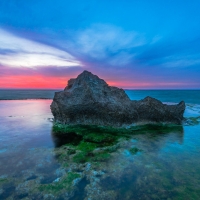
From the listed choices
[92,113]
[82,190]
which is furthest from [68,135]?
[82,190]

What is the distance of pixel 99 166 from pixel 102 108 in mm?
8143

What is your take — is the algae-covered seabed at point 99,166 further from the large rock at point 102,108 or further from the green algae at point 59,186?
the large rock at point 102,108

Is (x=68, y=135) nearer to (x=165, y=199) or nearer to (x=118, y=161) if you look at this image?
(x=118, y=161)

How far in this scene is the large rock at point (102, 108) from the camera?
15.1 metres

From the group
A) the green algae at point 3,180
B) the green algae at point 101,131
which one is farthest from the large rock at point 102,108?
the green algae at point 3,180

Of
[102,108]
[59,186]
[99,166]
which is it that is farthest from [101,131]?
[59,186]

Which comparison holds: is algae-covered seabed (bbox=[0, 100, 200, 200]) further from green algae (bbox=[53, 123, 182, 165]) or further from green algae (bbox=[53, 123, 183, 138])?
green algae (bbox=[53, 123, 183, 138])

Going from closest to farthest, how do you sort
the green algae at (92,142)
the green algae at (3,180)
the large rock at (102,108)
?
the green algae at (3,180)
the green algae at (92,142)
the large rock at (102,108)

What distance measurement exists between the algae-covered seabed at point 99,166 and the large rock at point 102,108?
3.27 metres

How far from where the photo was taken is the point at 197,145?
10227 millimetres

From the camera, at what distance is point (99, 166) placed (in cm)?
721

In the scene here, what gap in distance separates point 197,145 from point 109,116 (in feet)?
24.6

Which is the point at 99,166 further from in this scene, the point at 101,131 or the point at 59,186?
the point at 101,131

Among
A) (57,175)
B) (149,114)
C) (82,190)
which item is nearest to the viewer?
(82,190)
